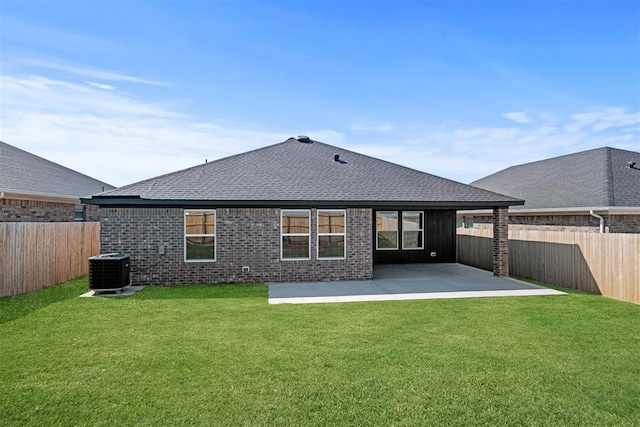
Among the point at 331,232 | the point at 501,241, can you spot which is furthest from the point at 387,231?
the point at 331,232

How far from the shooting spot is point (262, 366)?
5035mm

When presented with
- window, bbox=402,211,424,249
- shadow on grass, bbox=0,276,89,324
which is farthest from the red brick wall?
window, bbox=402,211,424,249

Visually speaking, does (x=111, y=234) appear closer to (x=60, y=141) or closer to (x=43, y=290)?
(x=43, y=290)

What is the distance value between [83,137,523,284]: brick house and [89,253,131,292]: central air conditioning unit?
1.11 m

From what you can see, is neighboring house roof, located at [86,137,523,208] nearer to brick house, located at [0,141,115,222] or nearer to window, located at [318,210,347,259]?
window, located at [318,210,347,259]

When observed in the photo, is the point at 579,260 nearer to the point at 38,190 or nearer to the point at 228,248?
the point at 228,248

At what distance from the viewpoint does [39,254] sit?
1097cm

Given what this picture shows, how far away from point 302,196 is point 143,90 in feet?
21.2

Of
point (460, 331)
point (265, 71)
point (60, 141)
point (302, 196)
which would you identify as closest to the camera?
point (460, 331)

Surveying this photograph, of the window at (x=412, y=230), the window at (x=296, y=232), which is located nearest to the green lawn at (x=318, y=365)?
the window at (x=296, y=232)

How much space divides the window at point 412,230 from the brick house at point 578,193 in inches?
151

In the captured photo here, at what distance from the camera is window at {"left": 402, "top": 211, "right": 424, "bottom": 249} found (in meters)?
16.6

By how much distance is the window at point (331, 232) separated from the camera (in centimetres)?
1188

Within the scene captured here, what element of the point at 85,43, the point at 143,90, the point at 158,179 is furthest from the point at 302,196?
the point at 85,43
